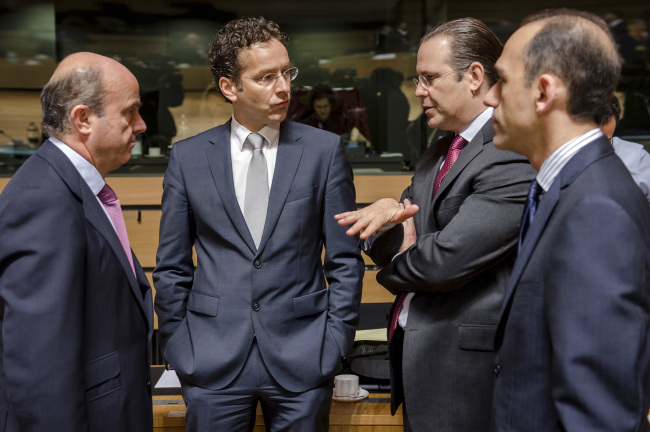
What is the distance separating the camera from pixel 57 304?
1.38m

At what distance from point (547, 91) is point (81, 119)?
3.62 feet

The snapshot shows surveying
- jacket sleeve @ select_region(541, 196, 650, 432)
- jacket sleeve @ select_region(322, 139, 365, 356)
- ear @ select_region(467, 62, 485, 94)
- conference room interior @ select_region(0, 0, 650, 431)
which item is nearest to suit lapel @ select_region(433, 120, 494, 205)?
ear @ select_region(467, 62, 485, 94)

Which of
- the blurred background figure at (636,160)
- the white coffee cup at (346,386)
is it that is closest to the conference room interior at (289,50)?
the blurred background figure at (636,160)

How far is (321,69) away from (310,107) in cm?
47

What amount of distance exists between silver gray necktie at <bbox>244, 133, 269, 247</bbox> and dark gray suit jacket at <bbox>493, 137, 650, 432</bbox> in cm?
97

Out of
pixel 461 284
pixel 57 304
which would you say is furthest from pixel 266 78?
pixel 57 304

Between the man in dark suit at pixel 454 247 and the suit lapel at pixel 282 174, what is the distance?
0.30 m

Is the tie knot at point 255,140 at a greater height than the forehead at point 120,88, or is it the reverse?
the forehead at point 120,88

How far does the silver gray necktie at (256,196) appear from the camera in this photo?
6.57 ft

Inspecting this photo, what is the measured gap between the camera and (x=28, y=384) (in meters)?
1.38

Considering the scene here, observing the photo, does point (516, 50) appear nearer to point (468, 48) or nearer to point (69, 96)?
point (468, 48)

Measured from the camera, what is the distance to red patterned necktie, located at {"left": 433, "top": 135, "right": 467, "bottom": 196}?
1.92 meters

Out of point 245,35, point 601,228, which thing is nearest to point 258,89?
point 245,35

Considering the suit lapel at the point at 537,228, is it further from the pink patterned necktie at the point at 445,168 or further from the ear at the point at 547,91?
the pink patterned necktie at the point at 445,168
